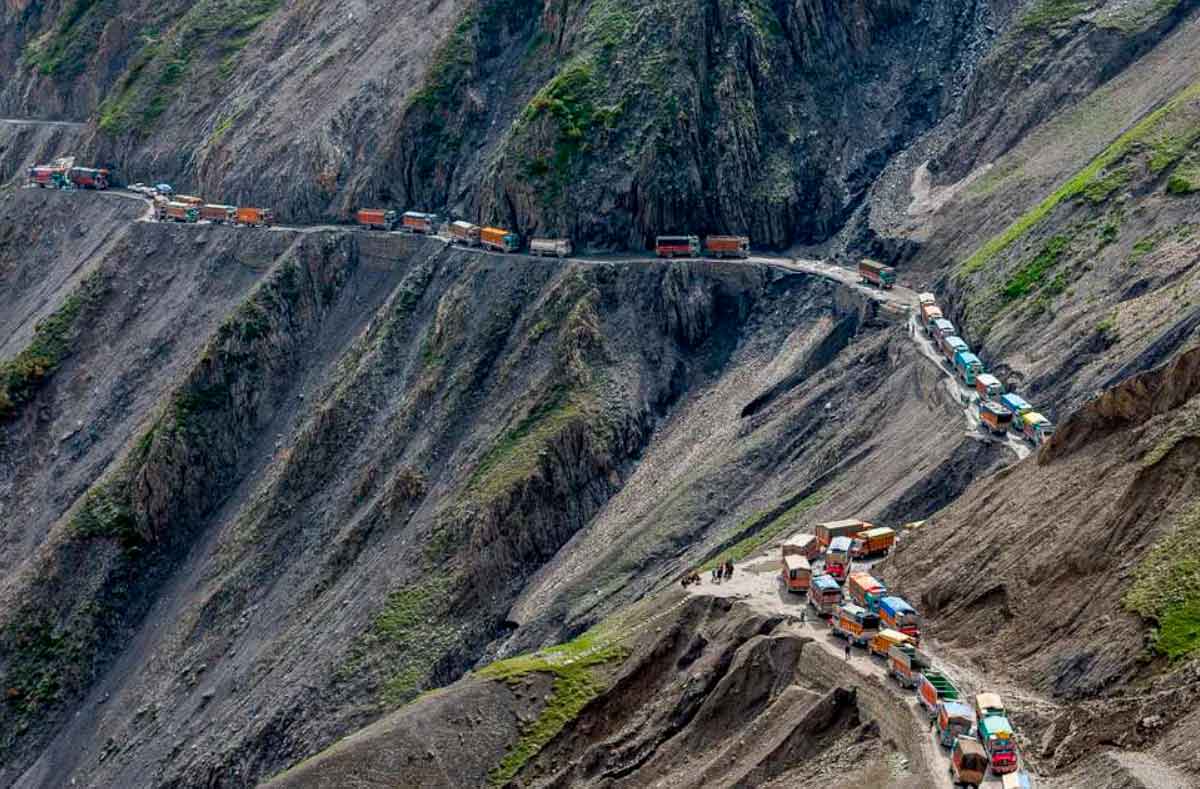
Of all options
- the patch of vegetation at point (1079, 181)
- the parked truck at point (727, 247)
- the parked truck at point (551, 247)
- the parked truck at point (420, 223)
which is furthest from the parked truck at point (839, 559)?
the parked truck at point (420, 223)

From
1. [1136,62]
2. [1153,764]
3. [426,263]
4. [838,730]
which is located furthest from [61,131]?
[1153,764]

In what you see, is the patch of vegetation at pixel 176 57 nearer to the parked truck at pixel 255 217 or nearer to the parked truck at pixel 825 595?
the parked truck at pixel 255 217

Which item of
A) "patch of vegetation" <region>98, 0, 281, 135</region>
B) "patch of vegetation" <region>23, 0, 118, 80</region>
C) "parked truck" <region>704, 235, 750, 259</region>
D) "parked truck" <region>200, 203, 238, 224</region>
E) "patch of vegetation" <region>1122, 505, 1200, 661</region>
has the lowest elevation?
"parked truck" <region>704, 235, 750, 259</region>

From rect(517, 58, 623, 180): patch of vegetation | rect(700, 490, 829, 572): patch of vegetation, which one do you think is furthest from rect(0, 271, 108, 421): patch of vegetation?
rect(700, 490, 829, 572): patch of vegetation

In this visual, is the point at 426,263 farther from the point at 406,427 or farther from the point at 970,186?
the point at 970,186

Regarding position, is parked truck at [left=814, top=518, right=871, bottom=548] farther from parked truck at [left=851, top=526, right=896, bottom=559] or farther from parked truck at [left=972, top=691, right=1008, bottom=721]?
parked truck at [left=972, top=691, right=1008, bottom=721]
